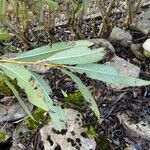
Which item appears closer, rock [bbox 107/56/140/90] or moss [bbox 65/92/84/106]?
moss [bbox 65/92/84/106]

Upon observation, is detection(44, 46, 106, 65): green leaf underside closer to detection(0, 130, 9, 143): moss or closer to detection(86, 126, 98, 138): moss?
detection(86, 126, 98, 138): moss

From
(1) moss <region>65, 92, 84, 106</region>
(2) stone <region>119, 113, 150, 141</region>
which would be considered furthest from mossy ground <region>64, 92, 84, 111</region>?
(2) stone <region>119, 113, 150, 141</region>

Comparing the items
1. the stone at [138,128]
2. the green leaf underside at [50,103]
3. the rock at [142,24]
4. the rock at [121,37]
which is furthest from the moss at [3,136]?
the rock at [142,24]

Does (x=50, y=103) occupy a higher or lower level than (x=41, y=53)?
lower

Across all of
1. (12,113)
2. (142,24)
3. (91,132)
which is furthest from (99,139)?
(142,24)

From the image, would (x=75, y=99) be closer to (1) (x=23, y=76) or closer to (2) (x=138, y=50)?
(2) (x=138, y=50)

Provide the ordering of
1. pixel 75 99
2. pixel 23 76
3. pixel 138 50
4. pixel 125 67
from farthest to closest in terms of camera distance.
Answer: pixel 138 50 < pixel 125 67 < pixel 75 99 < pixel 23 76

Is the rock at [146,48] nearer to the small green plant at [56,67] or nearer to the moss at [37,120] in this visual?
the moss at [37,120]
